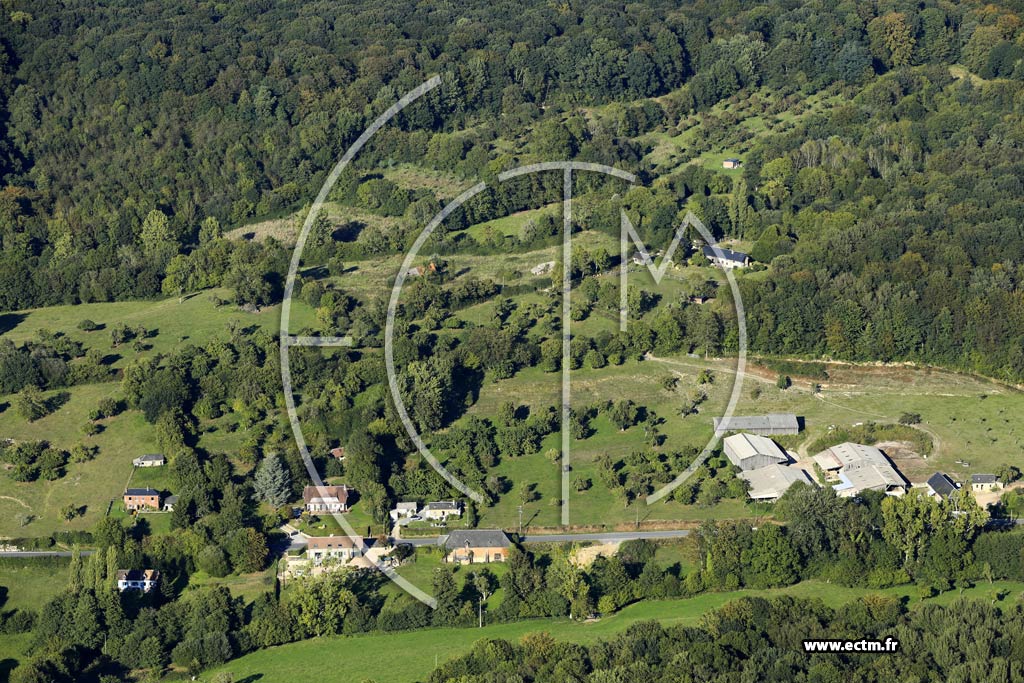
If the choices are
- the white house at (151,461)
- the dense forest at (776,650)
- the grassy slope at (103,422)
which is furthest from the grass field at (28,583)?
the dense forest at (776,650)

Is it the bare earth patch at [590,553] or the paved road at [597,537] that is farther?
the paved road at [597,537]

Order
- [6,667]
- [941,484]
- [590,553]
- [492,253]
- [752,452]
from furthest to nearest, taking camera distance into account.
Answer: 1. [492,253]
2. [752,452]
3. [941,484]
4. [590,553]
5. [6,667]

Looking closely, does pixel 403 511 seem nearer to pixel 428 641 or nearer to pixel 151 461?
pixel 428 641

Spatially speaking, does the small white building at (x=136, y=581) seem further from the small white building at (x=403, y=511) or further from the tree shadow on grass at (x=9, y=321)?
the tree shadow on grass at (x=9, y=321)

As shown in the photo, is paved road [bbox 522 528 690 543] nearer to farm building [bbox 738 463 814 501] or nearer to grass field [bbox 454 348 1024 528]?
grass field [bbox 454 348 1024 528]

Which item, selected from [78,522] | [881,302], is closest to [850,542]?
[881,302]

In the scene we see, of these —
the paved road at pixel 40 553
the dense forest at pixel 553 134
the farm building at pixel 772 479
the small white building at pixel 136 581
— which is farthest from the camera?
the dense forest at pixel 553 134

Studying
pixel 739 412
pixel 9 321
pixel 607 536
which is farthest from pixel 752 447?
pixel 9 321
